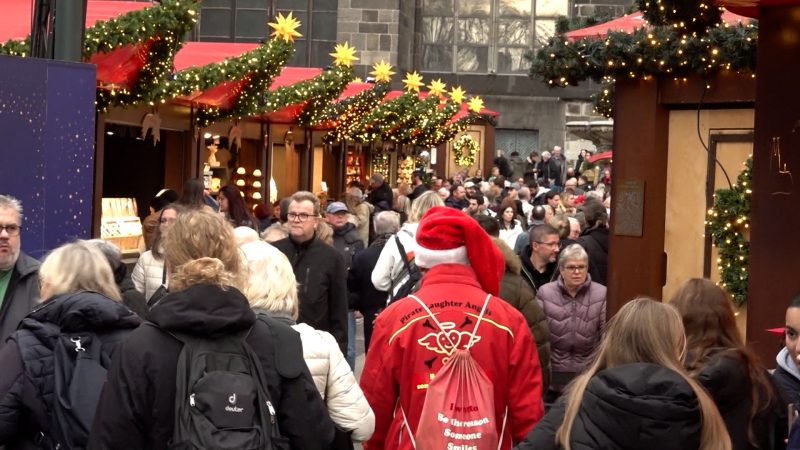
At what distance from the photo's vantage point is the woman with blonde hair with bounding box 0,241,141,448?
4961 millimetres

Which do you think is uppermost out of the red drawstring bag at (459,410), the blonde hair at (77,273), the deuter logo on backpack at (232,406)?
the blonde hair at (77,273)

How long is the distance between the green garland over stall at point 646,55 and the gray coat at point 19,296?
6.36m

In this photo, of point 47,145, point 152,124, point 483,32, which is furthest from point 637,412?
point 483,32

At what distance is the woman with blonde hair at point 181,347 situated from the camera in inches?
168

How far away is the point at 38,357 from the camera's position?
5.01 m

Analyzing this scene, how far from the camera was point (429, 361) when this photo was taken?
5.17m

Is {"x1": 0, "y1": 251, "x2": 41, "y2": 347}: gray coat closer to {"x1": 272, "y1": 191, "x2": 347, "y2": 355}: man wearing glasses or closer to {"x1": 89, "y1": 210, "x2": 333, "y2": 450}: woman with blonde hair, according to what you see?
{"x1": 89, "y1": 210, "x2": 333, "y2": 450}: woman with blonde hair

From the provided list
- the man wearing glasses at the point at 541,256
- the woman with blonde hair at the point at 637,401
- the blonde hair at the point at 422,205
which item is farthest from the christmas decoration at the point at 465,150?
the woman with blonde hair at the point at 637,401

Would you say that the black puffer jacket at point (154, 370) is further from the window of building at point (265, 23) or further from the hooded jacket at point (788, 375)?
the window of building at point (265, 23)

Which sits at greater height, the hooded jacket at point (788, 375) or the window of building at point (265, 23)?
the window of building at point (265, 23)

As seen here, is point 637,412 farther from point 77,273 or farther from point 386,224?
point 386,224

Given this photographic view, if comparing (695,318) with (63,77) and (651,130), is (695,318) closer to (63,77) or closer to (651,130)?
(63,77)

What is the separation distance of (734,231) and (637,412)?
7292 mm

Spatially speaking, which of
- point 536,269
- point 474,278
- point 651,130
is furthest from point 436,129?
point 474,278
